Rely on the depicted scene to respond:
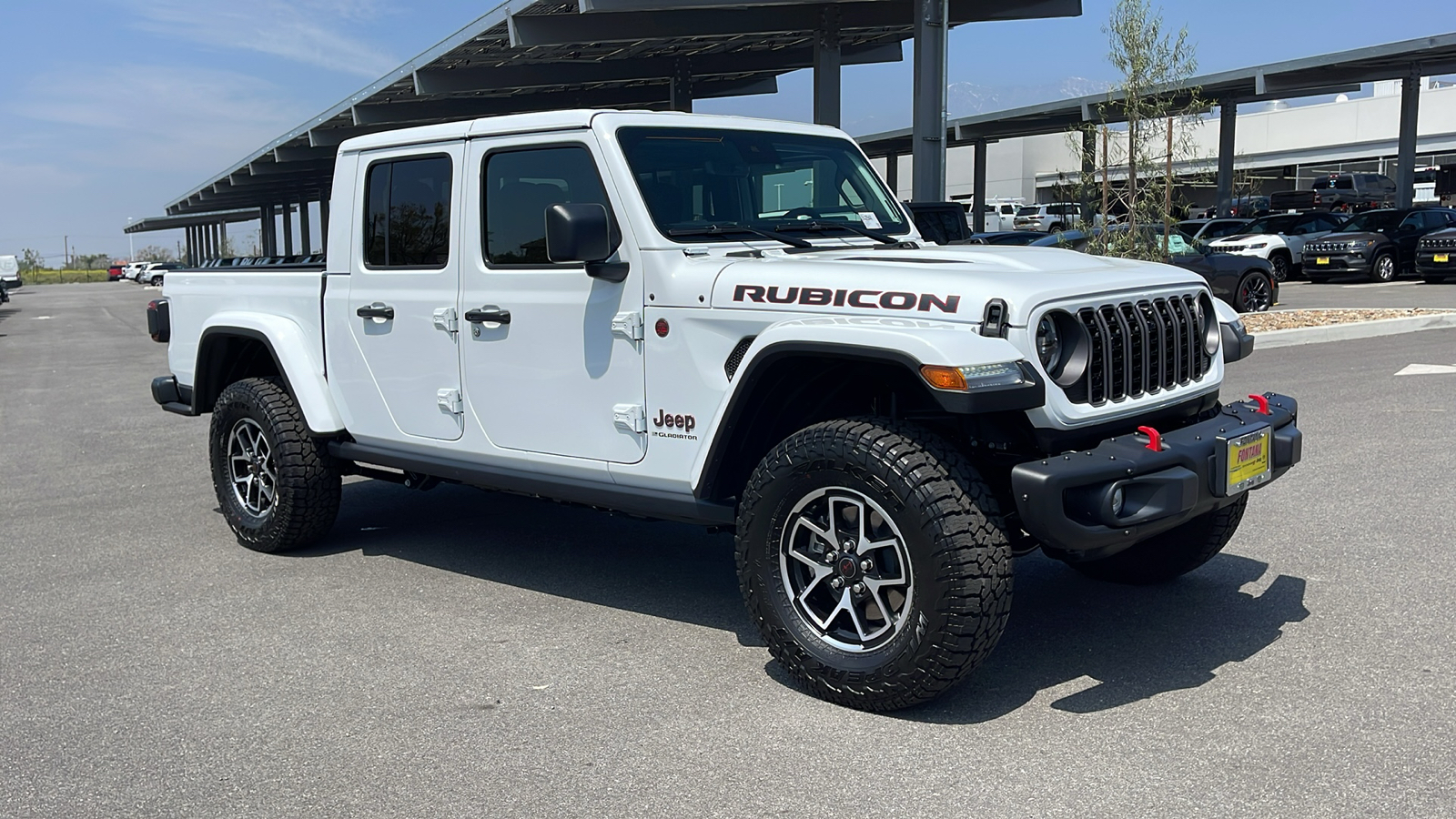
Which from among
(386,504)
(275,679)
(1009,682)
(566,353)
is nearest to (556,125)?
(566,353)

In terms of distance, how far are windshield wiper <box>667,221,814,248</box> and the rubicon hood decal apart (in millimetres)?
527

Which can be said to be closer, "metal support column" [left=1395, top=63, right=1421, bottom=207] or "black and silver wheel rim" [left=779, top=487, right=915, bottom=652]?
"black and silver wheel rim" [left=779, top=487, right=915, bottom=652]

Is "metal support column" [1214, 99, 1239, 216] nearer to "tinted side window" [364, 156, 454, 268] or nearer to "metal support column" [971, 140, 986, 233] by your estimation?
"metal support column" [971, 140, 986, 233]

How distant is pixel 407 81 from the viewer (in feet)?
105

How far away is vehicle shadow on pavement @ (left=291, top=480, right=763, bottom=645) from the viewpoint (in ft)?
17.9

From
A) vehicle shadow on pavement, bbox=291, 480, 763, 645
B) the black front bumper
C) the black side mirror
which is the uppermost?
the black side mirror

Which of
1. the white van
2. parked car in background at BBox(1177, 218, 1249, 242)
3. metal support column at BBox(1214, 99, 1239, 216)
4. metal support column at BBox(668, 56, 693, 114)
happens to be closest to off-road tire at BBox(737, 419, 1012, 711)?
metal support column at BBox(668, 56, 693, 114)

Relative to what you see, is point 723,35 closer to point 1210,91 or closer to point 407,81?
point 407,81

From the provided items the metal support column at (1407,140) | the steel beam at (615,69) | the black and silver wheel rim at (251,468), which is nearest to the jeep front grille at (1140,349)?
the black and silver wheel rim at (251,468)

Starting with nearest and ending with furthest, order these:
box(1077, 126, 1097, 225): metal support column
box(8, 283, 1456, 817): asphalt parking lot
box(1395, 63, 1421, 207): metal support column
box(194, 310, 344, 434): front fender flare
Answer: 1. box(8, 283, 1456, 817): asphalt parking lot
2. box(194, 310, 344, 434): front fender flare
3. box(1077, 126, 1097, 225): metal support column
4. box(1395, 63, 1421, 207): metal support column

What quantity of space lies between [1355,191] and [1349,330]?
154 feet

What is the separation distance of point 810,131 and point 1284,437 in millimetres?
2387

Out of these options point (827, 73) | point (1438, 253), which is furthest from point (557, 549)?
point (1438, 253)

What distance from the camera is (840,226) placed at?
5336 mm
